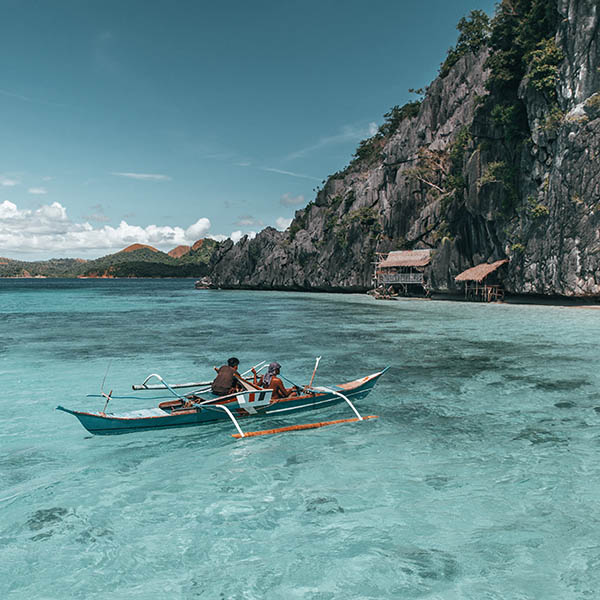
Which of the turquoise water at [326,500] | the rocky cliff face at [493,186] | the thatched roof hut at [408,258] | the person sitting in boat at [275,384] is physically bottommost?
the turquoise water at [326,500]

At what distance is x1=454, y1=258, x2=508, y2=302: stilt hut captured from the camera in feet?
183

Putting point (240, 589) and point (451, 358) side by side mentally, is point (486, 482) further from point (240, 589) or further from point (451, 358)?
point (451, 358)

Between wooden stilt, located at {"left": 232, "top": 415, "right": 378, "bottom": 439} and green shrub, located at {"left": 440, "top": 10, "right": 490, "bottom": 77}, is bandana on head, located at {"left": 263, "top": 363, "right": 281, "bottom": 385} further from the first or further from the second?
green shrub, located at {"left": 440, "top": 10, "right": 490, "bottom": 77}

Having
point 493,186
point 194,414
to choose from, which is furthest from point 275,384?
point 493,186

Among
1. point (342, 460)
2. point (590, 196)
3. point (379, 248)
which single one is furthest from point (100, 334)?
point (379, 248)

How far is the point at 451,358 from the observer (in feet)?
69.9

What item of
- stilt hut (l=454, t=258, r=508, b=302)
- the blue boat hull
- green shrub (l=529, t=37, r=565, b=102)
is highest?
green shrub (l=529, t=37, r=565, b=102)

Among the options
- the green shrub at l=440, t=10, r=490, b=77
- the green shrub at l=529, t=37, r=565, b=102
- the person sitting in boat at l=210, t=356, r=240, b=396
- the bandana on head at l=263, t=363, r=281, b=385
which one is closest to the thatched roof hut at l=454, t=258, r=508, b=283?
the green shrub at l=529, t=37, r=565, b=102

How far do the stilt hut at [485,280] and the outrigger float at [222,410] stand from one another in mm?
47529

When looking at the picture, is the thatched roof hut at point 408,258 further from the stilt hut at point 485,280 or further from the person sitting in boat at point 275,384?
the person sitting in boat at point 275,384

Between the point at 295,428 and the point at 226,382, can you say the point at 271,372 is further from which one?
the point at 295,428

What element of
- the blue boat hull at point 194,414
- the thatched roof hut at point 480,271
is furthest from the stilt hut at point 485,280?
the blue boat hull at point 194,414

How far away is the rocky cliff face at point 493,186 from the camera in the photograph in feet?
143

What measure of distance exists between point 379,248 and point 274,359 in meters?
62.9
